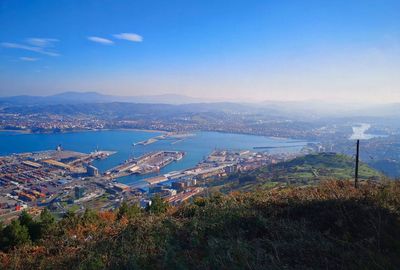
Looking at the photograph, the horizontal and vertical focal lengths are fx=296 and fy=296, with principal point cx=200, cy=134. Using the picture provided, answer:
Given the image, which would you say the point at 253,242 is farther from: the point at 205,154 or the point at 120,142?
the point at 120,142

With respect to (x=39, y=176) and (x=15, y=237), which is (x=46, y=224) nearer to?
(x=15, y=237)

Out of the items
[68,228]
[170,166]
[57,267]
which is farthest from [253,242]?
[170,166]

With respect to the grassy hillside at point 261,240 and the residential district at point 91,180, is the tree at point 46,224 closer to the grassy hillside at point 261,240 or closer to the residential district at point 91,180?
the grassy hillside at point 261,240

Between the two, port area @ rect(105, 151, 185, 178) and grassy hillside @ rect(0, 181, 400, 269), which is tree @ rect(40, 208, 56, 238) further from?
port area @ rect(105, 151, 185, 178)

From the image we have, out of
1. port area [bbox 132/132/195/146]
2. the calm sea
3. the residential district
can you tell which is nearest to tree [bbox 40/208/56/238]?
the residential district

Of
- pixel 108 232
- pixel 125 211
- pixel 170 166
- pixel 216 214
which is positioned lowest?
pixel 170 166

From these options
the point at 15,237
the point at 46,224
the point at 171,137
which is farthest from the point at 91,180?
the point at 171,137
